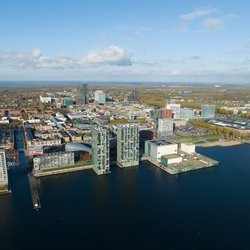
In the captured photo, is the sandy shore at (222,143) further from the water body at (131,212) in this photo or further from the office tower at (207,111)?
the office tower at (207,111)

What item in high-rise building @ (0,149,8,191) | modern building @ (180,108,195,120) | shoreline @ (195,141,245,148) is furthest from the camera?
modern building @ (180,108,195,120)

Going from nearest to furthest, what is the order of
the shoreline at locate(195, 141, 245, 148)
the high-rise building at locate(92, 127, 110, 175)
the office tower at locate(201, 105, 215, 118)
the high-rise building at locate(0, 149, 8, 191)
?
the high-rise building at locate(0, 149, 8, 191) < the high-rise building at locate(92, 127, 110, 175) < the shoreline at locate(195, 141, 245, 148) < the office tower at locate(201, 105, 215, 118)

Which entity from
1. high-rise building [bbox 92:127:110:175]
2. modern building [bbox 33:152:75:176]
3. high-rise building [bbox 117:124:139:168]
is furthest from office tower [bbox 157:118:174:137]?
modern building [bbox 33:152:75:176]

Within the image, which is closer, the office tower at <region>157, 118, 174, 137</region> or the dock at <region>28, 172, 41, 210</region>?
the dock at <region>28, 172, 41, 210</region>

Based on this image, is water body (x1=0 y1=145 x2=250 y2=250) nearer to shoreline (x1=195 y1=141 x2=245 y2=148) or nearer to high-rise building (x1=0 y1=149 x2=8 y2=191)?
high-rise building (x1=0 y1=149 x2=8 y2=191)

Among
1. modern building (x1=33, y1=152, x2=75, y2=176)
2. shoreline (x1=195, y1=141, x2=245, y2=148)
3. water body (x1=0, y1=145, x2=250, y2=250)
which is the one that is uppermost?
modern building (x1=33, y1=152, x2=75, y2=176)

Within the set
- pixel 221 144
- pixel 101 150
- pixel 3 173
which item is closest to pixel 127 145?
pixel 101 150

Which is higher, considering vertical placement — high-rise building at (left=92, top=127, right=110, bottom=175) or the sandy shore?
high-rise building at (left=92, top=127, right=110, bottom=175)

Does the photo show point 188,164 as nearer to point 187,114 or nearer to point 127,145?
point 127,145
